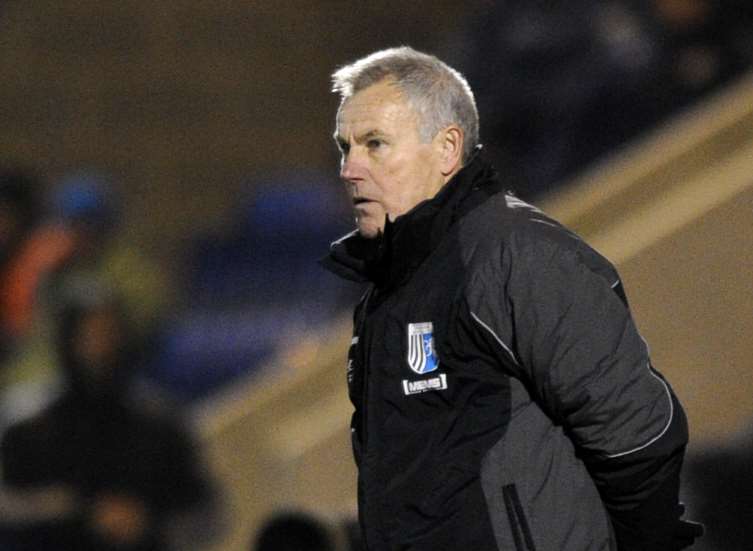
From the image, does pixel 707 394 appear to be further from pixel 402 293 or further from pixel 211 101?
pixel 211 101

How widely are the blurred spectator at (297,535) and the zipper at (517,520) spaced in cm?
123

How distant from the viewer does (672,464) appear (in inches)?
93.6

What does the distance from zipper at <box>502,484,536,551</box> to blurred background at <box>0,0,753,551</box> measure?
4.06 feet

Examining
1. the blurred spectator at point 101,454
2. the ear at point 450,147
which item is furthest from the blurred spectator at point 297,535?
the blurred spectator at point 101,454

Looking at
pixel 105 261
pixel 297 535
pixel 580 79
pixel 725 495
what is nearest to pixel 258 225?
pixel 105 261

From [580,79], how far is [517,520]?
2.71 meters

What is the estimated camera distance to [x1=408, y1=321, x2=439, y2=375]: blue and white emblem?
239cm

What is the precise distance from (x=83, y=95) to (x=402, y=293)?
7118mm

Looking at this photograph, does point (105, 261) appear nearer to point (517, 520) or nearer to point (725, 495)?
point (725, 495)

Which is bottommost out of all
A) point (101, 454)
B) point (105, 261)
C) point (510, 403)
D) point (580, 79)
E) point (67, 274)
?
point (510, 403)

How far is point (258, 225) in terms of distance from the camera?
830cm

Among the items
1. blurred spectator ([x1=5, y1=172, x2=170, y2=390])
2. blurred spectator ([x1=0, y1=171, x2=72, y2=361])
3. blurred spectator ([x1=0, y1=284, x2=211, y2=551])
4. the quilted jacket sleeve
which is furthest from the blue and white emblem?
blurred spectator ([x1=0, y1=171, x2=72, y2=361])

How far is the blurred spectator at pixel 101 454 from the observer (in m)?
5.48

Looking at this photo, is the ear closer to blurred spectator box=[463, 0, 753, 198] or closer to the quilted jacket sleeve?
the quilted jacket sleeve
